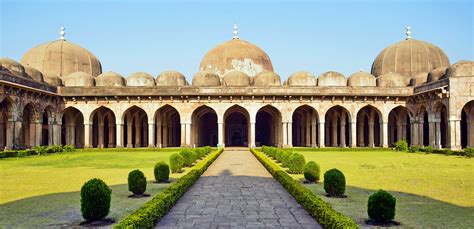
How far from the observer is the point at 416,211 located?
7.74 meters

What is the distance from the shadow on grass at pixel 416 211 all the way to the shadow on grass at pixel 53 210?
4059mm

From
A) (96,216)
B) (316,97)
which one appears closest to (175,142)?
(316,97)

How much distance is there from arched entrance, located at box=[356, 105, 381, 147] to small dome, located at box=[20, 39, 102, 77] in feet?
84.9

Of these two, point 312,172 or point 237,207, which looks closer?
point 237,207

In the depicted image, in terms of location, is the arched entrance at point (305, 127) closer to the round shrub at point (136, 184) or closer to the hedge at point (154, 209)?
the round shrub at point (136, 184)

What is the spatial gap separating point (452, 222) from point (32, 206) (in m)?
7.60

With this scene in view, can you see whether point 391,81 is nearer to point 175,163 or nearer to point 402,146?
point 402,146

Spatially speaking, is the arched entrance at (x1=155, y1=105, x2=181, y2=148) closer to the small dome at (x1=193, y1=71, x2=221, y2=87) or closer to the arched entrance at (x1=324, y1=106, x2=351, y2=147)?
the small dome at (x1=193, y1=71, x2=221, y2=87)

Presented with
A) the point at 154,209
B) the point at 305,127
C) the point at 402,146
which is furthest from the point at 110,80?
the point at 154,209

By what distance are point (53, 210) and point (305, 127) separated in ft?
102

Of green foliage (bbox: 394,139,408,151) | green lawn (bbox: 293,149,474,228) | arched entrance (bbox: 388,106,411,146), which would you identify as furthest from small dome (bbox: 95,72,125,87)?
green lawn (bbox: 293,149,474,228)

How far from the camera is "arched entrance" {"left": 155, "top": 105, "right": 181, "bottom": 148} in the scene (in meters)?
33.8

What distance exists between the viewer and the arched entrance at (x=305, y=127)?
113 feet

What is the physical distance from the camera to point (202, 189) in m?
10.4
